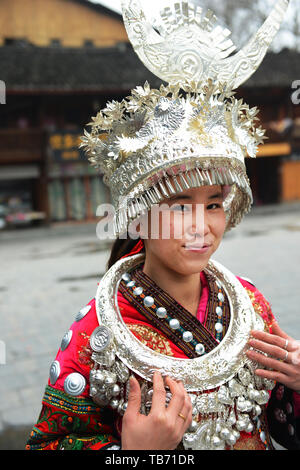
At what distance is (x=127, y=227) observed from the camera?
55.9 inches

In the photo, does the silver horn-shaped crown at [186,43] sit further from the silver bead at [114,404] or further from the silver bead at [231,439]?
the silver bead at [231,439]

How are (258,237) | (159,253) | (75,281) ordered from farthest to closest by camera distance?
(258,237) < (75,281) < (159,253)

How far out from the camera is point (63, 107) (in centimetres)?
1825

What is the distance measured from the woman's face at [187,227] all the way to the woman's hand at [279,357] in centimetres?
33

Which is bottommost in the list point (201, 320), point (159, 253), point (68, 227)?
point (68, 227)

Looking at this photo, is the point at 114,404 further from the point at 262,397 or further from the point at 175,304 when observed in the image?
the point at 262,397

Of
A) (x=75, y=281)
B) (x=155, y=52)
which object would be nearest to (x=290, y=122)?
(x=75, y=281)

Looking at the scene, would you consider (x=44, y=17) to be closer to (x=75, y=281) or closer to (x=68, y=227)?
(x=68, y=227)

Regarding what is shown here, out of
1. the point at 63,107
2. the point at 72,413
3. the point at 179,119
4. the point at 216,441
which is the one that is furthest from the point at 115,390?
the point at 63,107

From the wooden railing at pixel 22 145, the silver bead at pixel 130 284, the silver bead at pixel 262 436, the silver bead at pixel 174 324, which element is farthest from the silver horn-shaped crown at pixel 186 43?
the wooden railing at pixel 22 145

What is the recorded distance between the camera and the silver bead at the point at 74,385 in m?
1.24

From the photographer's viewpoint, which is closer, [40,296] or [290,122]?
[40,296]

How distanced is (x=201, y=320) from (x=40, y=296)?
5.50 m

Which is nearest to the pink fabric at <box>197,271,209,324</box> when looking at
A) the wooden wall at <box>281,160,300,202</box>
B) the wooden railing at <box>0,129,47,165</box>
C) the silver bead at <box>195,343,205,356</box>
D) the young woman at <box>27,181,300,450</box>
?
the young woman at <box>27,181,300,450</box>
